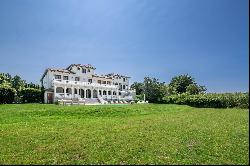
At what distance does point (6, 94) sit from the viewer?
176 ft

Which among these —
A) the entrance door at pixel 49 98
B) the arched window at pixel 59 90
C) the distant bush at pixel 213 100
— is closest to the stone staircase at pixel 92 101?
the arched window at pixel 59 90

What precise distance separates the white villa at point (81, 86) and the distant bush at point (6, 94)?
7.48 metres

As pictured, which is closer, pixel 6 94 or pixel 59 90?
pixel 6 94

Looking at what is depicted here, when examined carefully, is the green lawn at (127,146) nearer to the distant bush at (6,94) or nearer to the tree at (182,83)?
the distant bush at (6,94)

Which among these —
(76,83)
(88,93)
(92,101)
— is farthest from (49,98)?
(88,93)

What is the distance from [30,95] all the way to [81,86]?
11651mm

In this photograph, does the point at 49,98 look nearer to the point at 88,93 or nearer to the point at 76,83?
the point at 76,83

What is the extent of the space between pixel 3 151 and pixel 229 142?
11.7 meters

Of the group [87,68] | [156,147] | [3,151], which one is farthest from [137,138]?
[87,68]

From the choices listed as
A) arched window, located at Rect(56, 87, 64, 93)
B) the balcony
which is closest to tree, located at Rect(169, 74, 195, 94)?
the balcony

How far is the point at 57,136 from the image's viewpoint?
17750mm

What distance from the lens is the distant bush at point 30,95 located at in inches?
2356

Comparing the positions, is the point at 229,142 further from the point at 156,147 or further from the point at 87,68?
the point at 87,68

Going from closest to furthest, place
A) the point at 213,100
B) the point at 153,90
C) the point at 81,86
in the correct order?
1. the point at 213,100
2. the point at 81,86
3. the point at 153,90
